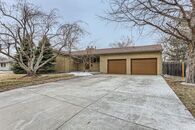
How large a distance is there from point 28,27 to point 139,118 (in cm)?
1237

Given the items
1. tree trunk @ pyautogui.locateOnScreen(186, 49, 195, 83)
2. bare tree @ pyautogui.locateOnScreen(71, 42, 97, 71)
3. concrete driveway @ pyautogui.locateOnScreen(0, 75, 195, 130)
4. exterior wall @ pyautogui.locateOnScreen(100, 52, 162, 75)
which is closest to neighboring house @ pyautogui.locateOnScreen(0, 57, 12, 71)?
bare tree @ pyautogui.locateOnScreen(71, 42, 97, 71)

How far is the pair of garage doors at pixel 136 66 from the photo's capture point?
1647 centimetres

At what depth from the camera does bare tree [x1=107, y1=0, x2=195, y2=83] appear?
830 cm

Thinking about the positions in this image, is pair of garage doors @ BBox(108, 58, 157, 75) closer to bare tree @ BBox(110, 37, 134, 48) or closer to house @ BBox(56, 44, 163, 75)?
house @ BBox(56, 44, 163, 75)

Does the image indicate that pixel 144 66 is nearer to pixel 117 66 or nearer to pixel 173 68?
pixel 173 68

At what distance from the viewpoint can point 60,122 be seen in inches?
122

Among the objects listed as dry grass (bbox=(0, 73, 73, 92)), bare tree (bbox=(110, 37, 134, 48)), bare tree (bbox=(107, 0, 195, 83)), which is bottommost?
dry grass (bbox=(0, 73, 73, 92))

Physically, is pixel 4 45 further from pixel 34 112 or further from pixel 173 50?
pixel 173 50

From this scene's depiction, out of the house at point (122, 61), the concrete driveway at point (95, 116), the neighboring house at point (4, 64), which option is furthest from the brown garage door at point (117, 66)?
the neighboring house at point (4, 64)

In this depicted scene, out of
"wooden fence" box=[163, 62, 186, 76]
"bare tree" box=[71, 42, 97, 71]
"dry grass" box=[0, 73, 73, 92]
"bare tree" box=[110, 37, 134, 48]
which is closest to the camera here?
"dry grass" box=[0, 73, 73, 92]

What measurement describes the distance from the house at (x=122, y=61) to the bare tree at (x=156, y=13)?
6901mm

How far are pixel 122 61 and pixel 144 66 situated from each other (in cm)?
284

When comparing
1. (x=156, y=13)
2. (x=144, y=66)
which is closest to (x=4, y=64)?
(x=144, y=66)

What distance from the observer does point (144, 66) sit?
16.8 m
